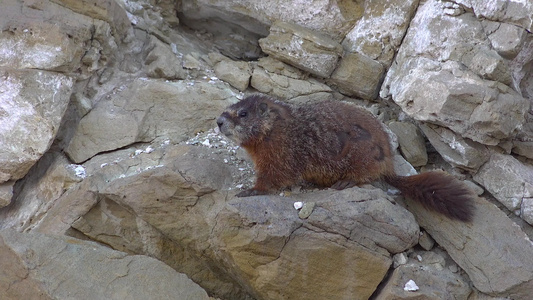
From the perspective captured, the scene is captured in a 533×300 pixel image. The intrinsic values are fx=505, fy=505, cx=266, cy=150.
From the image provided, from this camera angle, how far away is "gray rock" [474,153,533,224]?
536cm

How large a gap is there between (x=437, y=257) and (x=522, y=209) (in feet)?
4.12

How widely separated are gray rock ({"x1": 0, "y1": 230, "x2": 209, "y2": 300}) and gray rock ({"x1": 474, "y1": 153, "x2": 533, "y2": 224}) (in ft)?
10.9

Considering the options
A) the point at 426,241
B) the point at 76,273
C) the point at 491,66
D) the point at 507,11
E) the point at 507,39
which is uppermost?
the point at 507,11

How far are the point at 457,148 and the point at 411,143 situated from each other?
59cm

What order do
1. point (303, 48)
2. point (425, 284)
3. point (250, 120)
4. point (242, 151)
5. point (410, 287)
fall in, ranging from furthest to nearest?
point (303, 48) → point (242, 151) → point (250, 120) → point (425, 284) → point (410, 287)

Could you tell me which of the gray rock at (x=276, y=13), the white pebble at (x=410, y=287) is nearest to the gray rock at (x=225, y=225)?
the white pebble at (x=410, y=287)

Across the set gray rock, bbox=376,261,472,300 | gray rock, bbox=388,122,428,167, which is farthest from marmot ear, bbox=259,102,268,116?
gray rock, bbox=376,261,472,300

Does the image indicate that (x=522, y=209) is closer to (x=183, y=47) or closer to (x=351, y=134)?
(x=351, y=134)

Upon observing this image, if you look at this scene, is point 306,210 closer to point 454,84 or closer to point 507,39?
point 454,84

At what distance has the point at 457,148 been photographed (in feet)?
18.4

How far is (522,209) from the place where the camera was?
211 inches

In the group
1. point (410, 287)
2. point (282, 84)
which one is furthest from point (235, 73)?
point (410, 287)

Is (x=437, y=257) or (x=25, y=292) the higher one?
(x=437, y=257)

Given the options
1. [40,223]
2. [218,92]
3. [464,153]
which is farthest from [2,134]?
[464,153]
